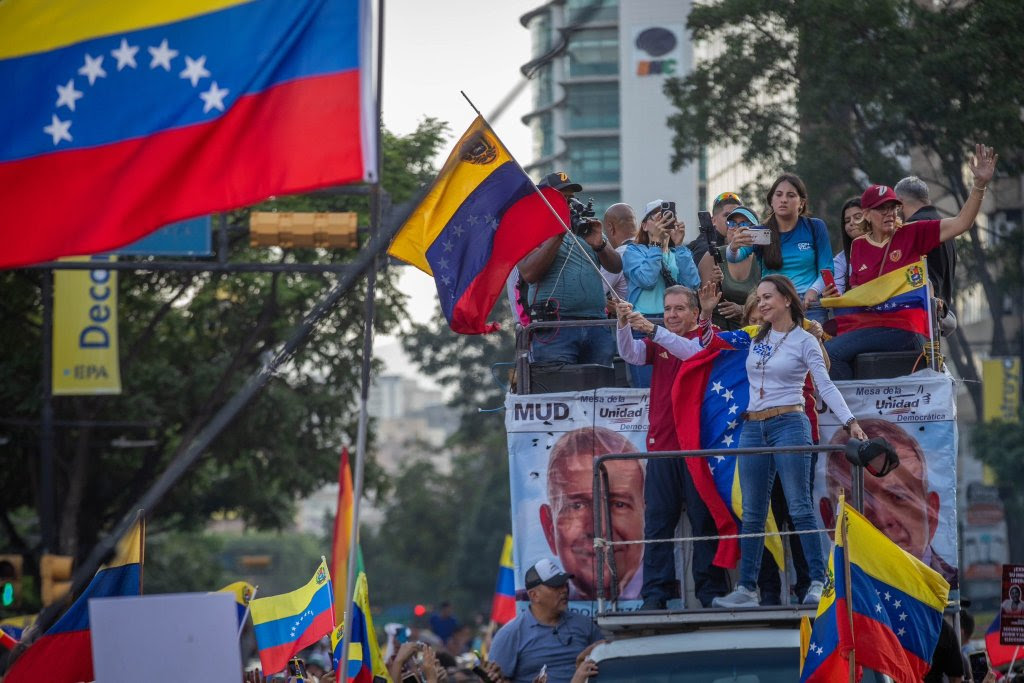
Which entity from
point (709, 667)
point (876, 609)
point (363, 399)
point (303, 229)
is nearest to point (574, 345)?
point (363, 399)

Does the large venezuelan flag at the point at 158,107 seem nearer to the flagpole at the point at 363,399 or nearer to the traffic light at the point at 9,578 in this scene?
the flagpole at the point at 363,399

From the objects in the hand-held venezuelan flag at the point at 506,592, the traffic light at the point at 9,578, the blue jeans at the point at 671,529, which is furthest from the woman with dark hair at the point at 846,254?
the traffic light at the point at 9,578

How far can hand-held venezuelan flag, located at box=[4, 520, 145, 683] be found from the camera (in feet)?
31.7

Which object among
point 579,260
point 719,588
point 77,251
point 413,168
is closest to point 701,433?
point 719,588

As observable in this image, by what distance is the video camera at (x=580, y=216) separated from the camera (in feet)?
35.5

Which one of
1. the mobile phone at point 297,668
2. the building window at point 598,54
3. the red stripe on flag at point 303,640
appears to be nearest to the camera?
the mobile phone at point 297,668

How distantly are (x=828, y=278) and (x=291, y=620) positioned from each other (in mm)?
4469

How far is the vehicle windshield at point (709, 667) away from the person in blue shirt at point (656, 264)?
2.94m

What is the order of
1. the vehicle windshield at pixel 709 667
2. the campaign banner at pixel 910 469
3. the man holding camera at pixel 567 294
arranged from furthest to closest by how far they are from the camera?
1. the man holding camera at pixel 567 294
2. the campaign banner at pixel 910 469
3. the vehicle windshield at pixel 709 667

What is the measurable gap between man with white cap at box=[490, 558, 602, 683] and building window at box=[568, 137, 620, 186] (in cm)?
12127

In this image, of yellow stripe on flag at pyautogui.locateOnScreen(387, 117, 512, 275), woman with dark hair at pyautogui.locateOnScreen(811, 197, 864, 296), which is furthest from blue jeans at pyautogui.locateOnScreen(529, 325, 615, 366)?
woman with dark hair at pyautogui.locateOnScreen(811, 197, 864, 296)

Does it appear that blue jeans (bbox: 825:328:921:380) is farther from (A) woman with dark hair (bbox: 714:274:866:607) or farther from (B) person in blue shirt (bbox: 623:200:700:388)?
(B) person in blue shirt (bbox: 623:200:700:388)

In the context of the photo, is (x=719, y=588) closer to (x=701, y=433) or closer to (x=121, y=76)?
(x=701, y=433)

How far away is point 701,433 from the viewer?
9648 mm
